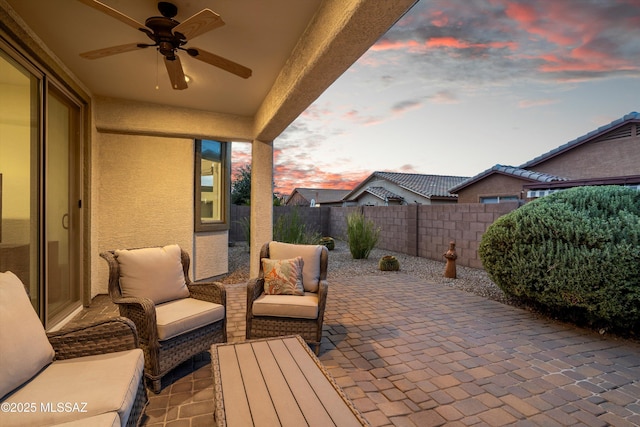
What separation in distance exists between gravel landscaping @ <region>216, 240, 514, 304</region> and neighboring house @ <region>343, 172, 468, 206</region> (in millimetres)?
7007

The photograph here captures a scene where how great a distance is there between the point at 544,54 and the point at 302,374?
5.56 meters

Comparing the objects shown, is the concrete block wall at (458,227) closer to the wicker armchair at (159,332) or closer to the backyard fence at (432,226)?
the backyard fence at (432,226)

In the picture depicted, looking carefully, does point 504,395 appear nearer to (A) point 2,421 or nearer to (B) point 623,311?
(B) point 623,311

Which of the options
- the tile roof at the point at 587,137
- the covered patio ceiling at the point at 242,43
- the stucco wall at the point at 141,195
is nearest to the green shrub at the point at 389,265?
the stucco wall at the point at 141,195

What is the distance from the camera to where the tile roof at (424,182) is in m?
15.4

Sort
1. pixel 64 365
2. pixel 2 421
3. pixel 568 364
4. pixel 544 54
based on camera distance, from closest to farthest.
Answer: pixel 2 421, pixel 64 365, pixel 568 364, pixel 544 54

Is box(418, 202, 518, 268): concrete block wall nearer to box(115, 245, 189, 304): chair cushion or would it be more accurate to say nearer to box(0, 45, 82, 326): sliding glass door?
box(115, 245, 189, 304): chair cushion

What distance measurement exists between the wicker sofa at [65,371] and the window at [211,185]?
3.35 m

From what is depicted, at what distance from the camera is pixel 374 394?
204cm

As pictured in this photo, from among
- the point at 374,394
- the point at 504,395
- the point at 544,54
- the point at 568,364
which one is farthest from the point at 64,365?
the point at 544,54

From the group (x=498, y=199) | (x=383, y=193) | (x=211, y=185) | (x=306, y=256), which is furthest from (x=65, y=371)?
(x=383, y=193)

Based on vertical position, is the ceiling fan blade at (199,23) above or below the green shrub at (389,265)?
above

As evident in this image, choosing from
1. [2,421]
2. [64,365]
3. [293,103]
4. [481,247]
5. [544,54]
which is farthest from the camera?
[544,54]

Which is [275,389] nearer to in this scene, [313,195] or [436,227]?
[436,227]
